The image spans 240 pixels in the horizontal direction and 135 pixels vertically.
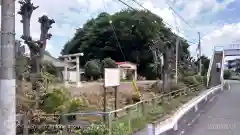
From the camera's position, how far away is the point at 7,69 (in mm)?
4828

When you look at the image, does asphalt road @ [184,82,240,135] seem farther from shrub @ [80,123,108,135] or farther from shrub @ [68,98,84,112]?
shrub @ [68,98,84,112]

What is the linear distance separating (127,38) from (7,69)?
53.4 meters

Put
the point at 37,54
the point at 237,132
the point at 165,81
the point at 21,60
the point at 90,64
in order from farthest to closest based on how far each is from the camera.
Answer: the point at 90,64, the point at 165,81, the point at 37,54, the point at 21,60, the point at 237,132

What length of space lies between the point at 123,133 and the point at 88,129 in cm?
109

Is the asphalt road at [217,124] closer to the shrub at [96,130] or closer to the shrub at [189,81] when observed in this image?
the shrub at [96,130]

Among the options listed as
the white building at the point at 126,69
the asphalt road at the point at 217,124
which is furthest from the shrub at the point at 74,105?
the white building at the point at 126,69

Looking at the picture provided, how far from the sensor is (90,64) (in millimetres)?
46812

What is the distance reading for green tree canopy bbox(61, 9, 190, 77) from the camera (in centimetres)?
5772

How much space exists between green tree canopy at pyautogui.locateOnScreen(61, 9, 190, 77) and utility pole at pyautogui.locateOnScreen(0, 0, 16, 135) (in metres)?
50.1

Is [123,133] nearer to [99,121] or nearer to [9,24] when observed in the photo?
[99,121]

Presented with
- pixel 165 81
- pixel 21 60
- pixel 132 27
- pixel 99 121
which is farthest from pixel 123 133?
pixel 132 27

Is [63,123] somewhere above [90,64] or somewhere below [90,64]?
below

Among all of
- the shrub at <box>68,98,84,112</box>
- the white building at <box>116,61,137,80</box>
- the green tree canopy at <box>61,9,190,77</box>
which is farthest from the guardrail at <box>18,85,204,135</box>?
the green tree canopy at <box>61,9,190,77</box>

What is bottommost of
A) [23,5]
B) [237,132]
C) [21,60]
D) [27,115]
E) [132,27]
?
[237,132]
